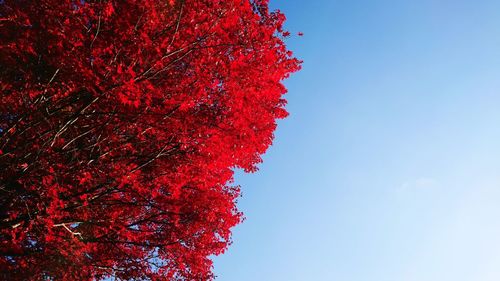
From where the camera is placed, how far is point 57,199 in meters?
10.8

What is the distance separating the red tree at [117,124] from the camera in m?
10.5

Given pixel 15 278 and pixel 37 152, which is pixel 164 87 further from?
pixel 15 278

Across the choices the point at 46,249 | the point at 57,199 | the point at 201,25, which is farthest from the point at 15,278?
the point at 201,25

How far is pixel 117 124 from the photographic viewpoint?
38.5 feet

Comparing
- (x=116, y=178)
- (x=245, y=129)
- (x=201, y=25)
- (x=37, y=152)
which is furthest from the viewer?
(x=245, y=129)

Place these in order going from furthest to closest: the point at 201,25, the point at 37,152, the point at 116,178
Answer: the point at 116,178 < the point at 201,25 < the point at 37,152

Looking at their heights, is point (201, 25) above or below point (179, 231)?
above

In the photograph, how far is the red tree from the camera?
34.4ft

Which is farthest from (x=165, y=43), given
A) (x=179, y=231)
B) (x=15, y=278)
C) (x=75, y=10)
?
(x=15, y=278)

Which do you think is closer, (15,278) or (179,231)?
(15,278)

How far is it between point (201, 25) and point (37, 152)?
5628 mm

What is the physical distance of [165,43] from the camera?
1070 centimetres

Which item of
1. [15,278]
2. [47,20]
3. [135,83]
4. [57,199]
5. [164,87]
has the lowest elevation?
[15,278]

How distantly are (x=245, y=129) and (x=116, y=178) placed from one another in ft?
14.9
